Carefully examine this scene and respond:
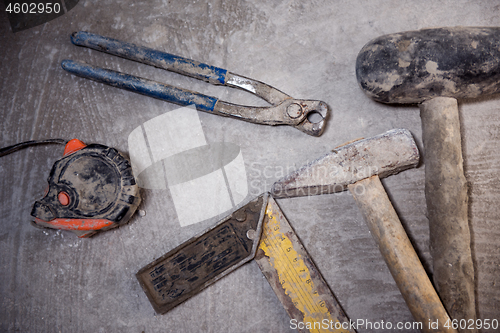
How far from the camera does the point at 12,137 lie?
4.56 feet

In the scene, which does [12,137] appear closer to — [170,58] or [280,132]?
[170,58]

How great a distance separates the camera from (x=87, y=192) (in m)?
1.23

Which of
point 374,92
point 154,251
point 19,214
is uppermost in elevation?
point 374,92

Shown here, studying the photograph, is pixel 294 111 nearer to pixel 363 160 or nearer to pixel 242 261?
pixel 363 160

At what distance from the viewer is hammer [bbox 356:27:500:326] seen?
1.03 metres

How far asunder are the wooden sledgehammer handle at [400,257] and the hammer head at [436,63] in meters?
0.35

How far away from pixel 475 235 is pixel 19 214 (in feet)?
6.45

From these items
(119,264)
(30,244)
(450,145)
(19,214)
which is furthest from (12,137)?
(450,145)

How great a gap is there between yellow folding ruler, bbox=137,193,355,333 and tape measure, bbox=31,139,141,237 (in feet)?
0.90

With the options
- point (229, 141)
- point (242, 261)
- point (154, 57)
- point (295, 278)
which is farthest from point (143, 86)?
point (295, 278)

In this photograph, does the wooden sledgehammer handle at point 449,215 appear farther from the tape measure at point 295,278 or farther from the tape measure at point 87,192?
the tape measure at point 87,192

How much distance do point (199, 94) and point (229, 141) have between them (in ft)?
0.78

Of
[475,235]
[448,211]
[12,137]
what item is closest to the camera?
[448,211]

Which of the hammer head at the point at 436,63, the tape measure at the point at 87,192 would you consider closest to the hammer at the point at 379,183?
the hammer head at the point at 436,63
